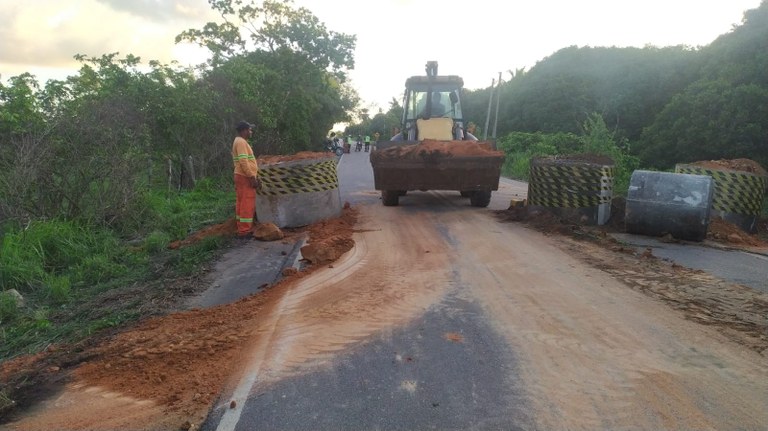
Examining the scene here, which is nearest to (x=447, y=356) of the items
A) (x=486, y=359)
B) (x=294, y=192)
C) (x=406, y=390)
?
(x=486, y=359)

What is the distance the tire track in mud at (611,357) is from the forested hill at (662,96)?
2148 centimetres

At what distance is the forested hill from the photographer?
2342 centimetres

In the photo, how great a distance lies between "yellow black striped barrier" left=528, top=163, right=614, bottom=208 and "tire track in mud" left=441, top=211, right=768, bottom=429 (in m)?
3.60

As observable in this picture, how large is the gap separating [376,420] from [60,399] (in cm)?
221

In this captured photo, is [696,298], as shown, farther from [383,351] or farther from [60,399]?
[60,399]

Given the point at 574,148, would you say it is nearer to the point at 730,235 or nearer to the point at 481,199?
the point at 481,199

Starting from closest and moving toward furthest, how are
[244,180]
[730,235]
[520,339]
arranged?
[520,339]
[244,180]
[730,235]

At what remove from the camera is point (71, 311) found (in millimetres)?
5906

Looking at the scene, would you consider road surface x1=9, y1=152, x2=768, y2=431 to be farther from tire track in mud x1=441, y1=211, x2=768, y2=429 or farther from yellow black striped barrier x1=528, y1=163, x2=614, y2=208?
yellow black striped barrier x1=528, y1=163, x2=614, y2=208

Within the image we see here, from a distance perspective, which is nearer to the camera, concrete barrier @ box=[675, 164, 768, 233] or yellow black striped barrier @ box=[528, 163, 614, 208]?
yellow black striped barrier @ box=[528, 163, 614, 208]

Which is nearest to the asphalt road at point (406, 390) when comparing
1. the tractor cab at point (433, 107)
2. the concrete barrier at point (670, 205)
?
the concrete barrier at point (670, 205)

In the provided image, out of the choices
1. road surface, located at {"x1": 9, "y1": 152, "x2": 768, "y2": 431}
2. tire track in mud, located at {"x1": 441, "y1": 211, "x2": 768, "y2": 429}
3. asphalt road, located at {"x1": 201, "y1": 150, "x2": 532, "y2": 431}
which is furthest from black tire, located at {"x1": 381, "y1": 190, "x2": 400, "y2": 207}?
asphalt road, located at {"x1": 201, "y1": 150, "x2": 532, "y2": 431}

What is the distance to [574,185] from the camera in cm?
995

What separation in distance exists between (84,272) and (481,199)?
779 cm
